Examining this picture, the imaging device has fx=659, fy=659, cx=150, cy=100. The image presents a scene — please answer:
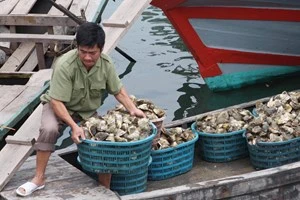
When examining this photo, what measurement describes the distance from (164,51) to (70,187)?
713 centimetres

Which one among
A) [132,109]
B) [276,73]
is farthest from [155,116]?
[276,73]

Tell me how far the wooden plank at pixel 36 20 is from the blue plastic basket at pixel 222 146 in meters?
3.36

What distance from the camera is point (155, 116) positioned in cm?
539

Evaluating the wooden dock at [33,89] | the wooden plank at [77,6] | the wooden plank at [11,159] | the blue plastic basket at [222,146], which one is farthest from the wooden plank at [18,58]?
the blue plastic basket at [222,146]

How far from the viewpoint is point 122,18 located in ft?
21.8

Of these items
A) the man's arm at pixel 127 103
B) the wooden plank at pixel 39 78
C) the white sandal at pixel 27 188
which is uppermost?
the man's arm at pixel 127 103

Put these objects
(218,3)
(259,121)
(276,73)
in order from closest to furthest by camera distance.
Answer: (259,121), (218,3), (276,73)

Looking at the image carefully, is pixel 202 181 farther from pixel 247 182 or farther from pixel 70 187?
pixel 70 187

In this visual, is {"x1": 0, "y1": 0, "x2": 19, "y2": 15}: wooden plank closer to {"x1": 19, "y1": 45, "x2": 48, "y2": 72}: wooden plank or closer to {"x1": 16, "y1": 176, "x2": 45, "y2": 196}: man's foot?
{"x1": 19, "y1": 45, "x2": 48, "y2": 72}: wooden plank

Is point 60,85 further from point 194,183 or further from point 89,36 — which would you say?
point 194,183

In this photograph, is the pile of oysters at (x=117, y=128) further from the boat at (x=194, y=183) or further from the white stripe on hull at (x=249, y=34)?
the white stripe on hull at (x=249, y=34)

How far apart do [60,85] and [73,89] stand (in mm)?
122

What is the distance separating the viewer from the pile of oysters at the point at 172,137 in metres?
5.45

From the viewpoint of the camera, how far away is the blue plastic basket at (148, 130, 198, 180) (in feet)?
17.7
